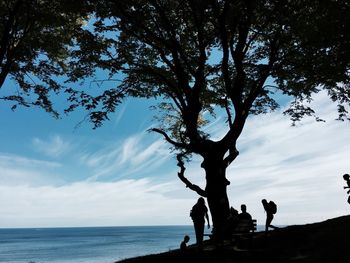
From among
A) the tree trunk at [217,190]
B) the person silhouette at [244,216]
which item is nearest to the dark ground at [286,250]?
the person silhouette at [244,216]

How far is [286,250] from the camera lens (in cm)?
1491

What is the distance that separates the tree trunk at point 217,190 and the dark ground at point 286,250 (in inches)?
80.8

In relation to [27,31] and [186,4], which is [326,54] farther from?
[27,31]

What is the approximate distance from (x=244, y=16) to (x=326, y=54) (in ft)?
13.5

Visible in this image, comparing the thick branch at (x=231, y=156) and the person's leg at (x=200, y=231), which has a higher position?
the thick branch at (x=231, y=156)

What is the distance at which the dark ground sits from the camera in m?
13.6

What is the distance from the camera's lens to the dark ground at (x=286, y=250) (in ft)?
44.7

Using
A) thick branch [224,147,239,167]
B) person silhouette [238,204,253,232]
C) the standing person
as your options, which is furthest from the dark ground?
thick branch [224,147,239,167]

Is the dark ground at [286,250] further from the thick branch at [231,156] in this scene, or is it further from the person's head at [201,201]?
the thick branch at [231,156]

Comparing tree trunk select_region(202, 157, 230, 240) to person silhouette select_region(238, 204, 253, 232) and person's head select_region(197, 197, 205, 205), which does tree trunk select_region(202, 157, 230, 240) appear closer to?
person's head select_region(197, 197, 205, 205)

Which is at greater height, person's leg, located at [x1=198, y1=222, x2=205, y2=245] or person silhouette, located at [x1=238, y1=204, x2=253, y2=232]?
person silhouette, located at [x1=238, y1=204, x2=253, y2=232]

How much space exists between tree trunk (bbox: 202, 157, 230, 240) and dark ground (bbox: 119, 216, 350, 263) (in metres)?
2.05

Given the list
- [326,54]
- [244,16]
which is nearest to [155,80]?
[244,16]

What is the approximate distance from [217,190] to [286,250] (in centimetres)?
526
